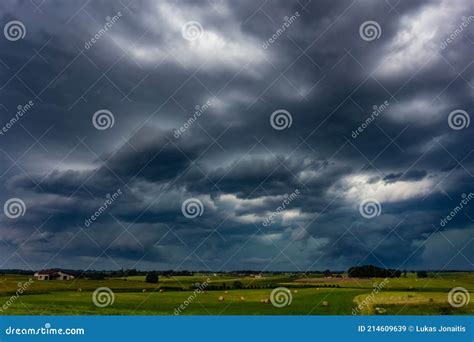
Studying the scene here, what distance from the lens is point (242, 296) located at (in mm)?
48594

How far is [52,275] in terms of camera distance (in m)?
46.8

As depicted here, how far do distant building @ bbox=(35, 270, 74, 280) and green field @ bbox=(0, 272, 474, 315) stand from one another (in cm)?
50

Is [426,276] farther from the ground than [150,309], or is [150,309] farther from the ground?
[426,276]

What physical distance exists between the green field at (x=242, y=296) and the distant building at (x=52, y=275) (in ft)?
1.64

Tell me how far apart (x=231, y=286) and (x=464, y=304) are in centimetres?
2147

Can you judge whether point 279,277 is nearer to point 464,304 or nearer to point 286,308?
point 286,308

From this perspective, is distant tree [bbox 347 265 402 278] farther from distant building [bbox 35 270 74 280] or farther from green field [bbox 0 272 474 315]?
distant building [bbox 35 270 74 280]

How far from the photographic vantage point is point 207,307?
45.8 meters

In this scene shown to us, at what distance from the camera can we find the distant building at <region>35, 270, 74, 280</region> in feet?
149

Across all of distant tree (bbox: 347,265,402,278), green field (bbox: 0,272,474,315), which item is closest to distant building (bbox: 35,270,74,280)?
green field (bbox: 0,272,474,315)

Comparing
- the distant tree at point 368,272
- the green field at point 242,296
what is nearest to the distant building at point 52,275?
the green field at point 242,296

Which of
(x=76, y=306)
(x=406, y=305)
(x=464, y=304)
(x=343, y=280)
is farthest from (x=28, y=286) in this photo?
(x=464, y=304)

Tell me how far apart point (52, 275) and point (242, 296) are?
17.9m

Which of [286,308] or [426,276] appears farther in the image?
[426,276]
